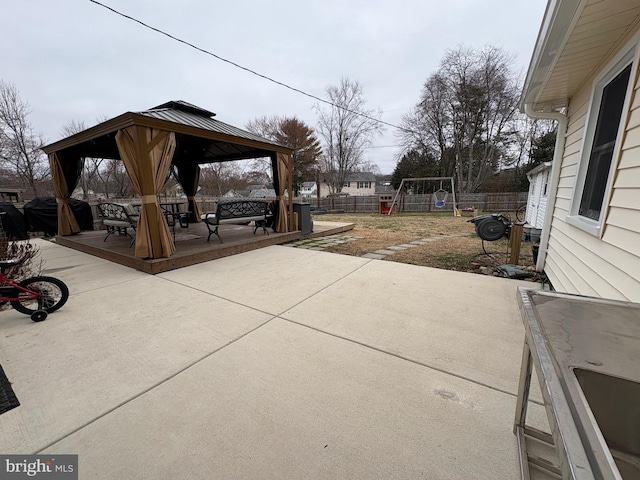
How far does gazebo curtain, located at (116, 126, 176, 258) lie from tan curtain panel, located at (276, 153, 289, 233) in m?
2.36

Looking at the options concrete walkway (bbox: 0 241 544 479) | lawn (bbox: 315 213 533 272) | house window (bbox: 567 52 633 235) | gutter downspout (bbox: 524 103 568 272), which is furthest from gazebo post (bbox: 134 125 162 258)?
gutter downspout (bbox: 524 103 568 272)

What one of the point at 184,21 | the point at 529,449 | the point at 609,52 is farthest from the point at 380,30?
the point at 529,449

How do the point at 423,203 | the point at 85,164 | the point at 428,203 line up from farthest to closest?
the point at 85,164 → the point at 423,203 → the point at 428,203

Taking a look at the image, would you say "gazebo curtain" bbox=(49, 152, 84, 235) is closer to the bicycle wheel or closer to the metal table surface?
the bicycle wheel

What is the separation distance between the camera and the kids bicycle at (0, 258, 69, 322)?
7.95 feet

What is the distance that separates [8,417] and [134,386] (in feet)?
1.92

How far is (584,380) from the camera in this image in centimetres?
90

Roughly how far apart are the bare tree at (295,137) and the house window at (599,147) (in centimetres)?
2245

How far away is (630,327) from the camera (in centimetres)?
94

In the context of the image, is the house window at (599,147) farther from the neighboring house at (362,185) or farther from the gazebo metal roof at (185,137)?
the neighboring house at (362,185)

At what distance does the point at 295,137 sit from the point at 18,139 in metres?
17.4

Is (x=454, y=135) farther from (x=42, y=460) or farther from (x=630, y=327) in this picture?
(x=42, y=460)

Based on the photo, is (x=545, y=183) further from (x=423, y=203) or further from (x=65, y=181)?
(x=65, y=181)

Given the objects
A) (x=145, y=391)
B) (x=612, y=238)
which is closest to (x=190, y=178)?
(x=145, y=391)
